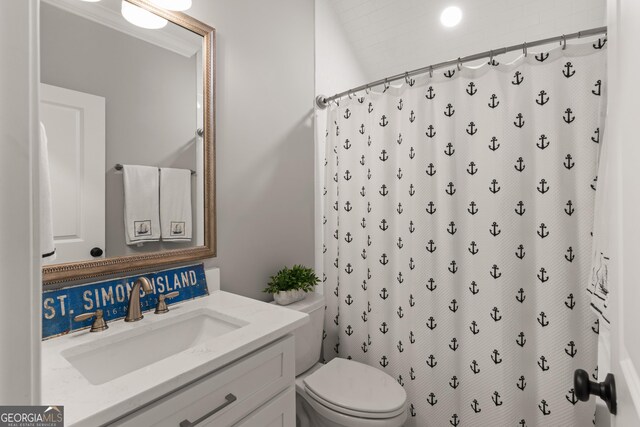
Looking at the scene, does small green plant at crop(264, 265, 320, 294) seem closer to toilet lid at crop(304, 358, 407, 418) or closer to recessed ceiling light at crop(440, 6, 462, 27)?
toilet lid at crop(304, 358, 407, 418)

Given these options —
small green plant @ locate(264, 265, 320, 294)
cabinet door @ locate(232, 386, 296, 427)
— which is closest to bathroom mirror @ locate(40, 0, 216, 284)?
small green plant @ locate(264, 265, 320, 294)

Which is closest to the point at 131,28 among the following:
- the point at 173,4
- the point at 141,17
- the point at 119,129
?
the point at 141,17

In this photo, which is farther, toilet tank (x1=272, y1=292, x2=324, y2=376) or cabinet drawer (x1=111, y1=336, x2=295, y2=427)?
toilet tank (x1=272, y1=292, x2=324, y2=376)

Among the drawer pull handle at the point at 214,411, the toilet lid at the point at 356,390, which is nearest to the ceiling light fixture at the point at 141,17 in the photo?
the drawer pull handle at the point at 214,411

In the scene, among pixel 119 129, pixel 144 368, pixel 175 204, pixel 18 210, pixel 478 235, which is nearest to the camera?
pixel 18 210

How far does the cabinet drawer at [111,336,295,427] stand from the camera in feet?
2.43

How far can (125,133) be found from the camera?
119 cm

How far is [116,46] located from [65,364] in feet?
3.44

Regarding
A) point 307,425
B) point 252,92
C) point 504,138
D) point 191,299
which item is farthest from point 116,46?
point 307,425

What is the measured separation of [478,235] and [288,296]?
37.1 inches

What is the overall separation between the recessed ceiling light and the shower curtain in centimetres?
74

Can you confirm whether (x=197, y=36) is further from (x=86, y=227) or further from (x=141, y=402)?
(x=141, y=402)

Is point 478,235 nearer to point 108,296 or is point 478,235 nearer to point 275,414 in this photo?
point 275,414

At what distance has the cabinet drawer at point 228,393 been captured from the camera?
2.43ft
